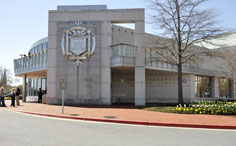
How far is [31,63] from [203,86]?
2308 centimetres

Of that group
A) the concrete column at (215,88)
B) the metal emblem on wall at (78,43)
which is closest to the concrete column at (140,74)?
the metal emblem on wall at (78,43)

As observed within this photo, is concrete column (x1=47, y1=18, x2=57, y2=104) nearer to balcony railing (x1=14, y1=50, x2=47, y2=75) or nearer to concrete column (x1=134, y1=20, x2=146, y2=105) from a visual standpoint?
balcony railing (x1=14, y1=50, x2=47, y2=75)

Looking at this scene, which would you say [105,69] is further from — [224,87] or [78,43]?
[224,87]

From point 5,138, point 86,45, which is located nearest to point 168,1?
point 86,45

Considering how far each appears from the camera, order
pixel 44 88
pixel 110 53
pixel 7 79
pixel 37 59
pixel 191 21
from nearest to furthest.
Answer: pixel 191 21 → pixel 110 53 → pixel 37 59 → pixel 44 88 → pixel 7 79

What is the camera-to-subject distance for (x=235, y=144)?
257 inches

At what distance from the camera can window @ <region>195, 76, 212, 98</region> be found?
31298mm

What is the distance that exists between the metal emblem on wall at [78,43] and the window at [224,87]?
74.4 feet

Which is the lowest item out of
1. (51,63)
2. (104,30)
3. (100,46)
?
(51,63)

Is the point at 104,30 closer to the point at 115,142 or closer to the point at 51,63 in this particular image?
the point at 51,63

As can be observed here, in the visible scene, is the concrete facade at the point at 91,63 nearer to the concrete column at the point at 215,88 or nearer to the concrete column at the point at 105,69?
the concrete column at the point at 105,69

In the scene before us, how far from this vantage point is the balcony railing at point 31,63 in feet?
78.2

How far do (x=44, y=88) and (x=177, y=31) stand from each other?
2449cm

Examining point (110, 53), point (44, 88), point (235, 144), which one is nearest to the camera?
point (235, 144)
